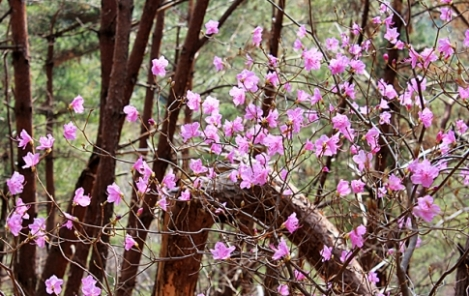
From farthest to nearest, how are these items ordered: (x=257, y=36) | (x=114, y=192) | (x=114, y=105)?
(x=114, y=105) → (x=257, y=36) → (x=114, y=192)

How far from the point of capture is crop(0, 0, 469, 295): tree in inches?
79.3

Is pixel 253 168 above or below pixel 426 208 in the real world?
above

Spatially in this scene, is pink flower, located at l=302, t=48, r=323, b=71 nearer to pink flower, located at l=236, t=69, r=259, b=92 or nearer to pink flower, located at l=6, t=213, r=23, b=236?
pink flower, located at l=236, t=69, r=259, b=92

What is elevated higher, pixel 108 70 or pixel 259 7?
pixel 259 7

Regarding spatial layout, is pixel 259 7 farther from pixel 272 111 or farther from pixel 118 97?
pixel 272 111

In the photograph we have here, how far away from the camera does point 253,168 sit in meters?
2.12

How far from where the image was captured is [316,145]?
2.15 meters

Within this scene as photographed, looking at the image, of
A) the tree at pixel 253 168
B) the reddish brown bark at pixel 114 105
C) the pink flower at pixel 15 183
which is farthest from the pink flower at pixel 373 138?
the reddish brown bark at pixel 114 105

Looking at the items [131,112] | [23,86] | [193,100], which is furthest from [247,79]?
[23,86]

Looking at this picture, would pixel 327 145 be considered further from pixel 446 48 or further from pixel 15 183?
pixel 15 183

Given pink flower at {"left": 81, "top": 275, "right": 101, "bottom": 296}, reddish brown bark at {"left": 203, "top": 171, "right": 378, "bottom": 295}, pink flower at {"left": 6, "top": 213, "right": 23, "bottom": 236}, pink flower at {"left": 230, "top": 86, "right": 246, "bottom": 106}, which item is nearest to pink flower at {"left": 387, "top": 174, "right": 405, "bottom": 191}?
pink flower at {"left": 230, "top": 86, "right": 246, "bottom": 106}

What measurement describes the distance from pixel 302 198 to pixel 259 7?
14.4 ft

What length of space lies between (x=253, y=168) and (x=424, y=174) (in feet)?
2.01

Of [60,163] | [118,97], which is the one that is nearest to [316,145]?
[118,97]
